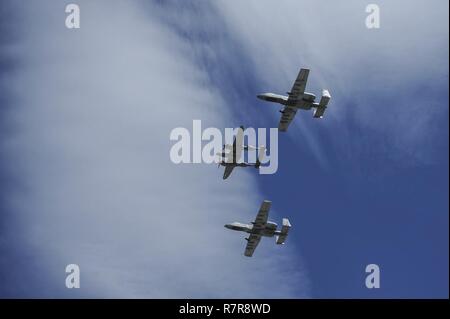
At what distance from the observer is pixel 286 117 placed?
149 m

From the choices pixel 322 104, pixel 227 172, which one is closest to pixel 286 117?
pixel 322 104

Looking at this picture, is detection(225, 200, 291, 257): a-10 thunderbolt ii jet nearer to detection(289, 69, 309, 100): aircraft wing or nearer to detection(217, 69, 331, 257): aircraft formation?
detection(217, 69, 331, 257): aircraft formation

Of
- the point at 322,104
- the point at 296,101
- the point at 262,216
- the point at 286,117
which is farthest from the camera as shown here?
the point at 286,117

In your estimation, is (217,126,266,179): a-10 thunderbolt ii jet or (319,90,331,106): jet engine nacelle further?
(217,126,266,179): a-10 thunderbolt ii jet

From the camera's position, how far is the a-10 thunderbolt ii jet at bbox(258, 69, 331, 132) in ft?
470

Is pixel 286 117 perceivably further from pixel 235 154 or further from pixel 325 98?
pixel 235 154

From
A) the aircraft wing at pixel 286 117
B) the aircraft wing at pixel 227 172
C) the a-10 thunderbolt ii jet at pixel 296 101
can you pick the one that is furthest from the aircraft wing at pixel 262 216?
the a-10 thunderbolt ii jet at pixel 296 101

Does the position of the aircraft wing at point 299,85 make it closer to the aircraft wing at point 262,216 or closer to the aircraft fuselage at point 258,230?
the aircraft wing at point 262,216

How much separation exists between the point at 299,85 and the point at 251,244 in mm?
A: 35515

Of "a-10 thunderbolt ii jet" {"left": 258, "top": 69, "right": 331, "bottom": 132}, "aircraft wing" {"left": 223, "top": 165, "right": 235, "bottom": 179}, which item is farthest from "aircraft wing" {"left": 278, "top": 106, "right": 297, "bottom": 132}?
"aircraft wing" {"left": 223, "top": 165, "right": 235, "bottom": 179}
